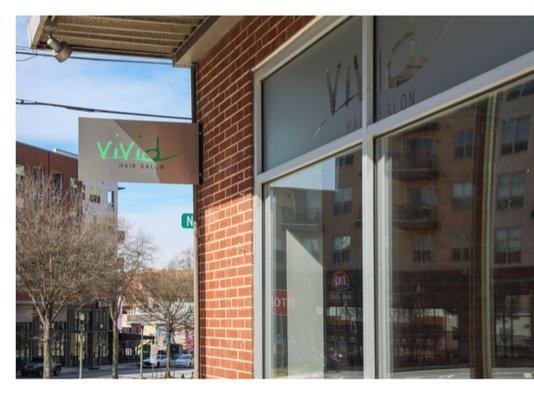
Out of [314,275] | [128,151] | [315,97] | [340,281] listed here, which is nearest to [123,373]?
[128,151]

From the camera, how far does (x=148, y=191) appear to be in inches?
2977

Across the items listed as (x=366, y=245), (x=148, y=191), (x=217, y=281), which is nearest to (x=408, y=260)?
(x=366, y=245)

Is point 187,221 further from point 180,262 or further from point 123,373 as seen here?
point 123,373

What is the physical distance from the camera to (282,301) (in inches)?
224

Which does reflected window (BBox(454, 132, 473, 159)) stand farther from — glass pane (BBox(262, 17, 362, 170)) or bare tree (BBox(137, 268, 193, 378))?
bare tree (BBox(137, 268, 193, 378))

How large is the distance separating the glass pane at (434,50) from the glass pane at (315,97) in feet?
0.99

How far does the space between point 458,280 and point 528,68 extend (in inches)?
37.7

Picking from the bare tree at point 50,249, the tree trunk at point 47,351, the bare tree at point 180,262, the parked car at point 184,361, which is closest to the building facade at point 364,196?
the bare tree at point 50,249

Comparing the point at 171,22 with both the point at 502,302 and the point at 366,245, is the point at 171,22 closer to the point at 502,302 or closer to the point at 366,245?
the point at 366,245

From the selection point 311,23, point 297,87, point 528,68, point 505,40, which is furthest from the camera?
point 297,87

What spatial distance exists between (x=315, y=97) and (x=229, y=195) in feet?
5.27

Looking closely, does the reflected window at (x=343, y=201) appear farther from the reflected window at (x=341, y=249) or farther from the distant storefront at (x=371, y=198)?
the reflected window at (x=341, y=249)

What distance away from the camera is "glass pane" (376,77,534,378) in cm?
320

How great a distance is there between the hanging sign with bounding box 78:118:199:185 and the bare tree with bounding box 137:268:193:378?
55856 millimetres
